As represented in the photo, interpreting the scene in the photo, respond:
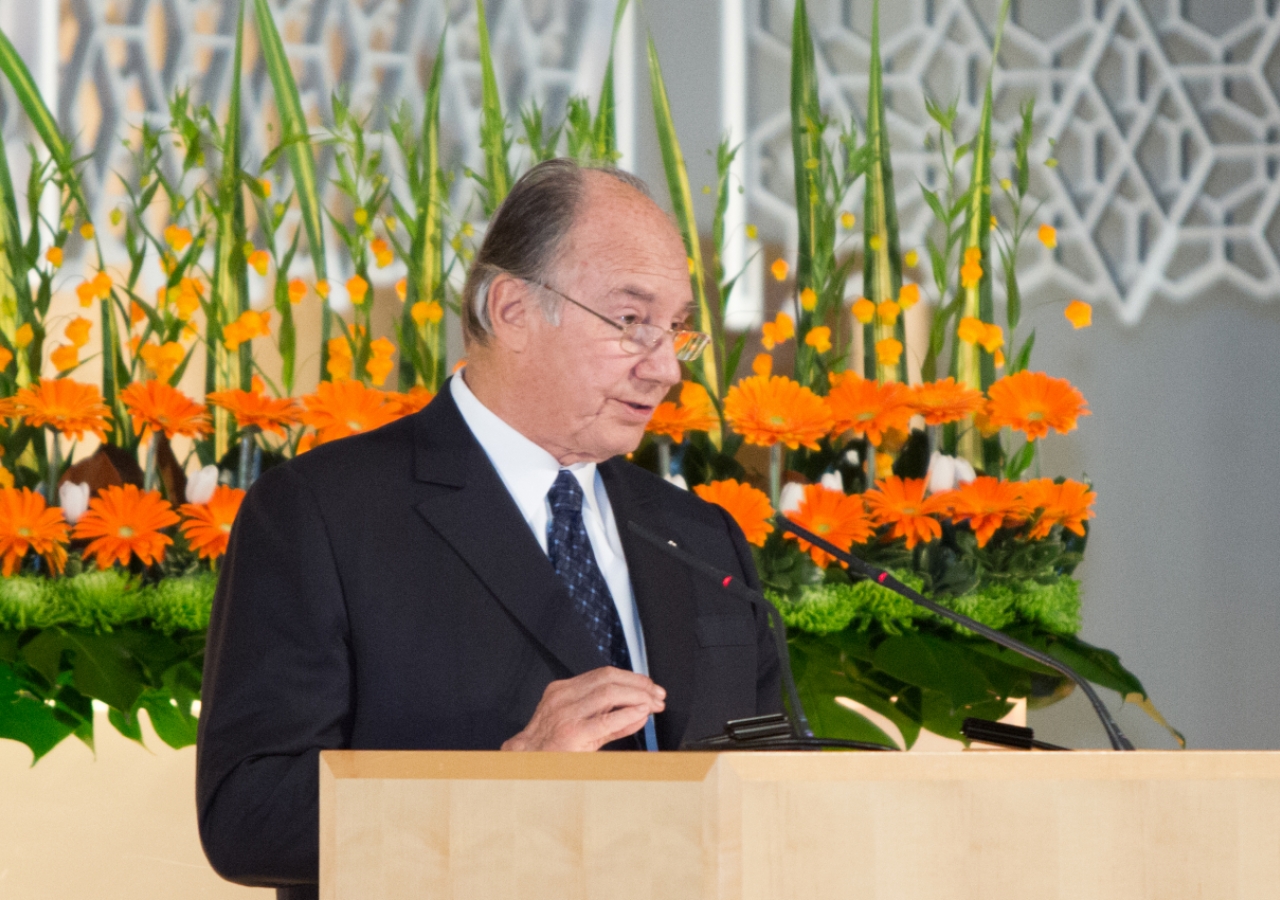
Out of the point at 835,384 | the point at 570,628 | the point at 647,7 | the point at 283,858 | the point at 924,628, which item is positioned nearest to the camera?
the point at 283,858

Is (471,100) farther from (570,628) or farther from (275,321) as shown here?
(570,628)

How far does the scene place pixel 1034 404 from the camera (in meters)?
2.26

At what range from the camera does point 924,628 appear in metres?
2.15

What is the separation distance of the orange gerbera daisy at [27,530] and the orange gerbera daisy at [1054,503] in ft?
4.51

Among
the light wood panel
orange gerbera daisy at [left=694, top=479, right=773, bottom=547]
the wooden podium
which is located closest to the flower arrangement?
orange gerbera daisy at [left=694, top=479, right=773, bottom=547]

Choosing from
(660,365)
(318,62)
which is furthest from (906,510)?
(318,62)

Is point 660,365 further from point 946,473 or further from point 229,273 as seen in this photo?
point 229,273

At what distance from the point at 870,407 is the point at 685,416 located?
0.28 metres

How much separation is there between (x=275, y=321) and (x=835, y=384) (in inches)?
39.1

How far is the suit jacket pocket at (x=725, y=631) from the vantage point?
1.67 metres

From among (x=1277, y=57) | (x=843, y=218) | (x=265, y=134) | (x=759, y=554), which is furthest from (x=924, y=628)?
(x=1277, y=57)

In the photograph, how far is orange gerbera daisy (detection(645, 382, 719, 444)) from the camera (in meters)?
2.24

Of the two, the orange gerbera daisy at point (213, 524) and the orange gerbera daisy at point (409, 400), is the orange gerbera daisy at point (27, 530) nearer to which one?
the orange gerbera daisy at point (213, 524)

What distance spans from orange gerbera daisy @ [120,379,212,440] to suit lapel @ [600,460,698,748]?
70 cm
